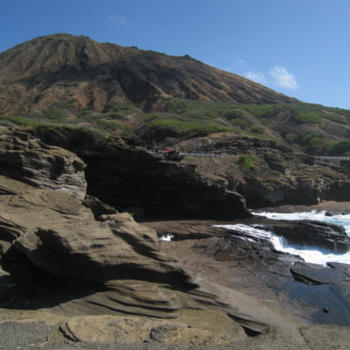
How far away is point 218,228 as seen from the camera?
25.0m

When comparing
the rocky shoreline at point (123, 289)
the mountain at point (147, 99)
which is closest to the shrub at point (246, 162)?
the mountain at point (147, 99)

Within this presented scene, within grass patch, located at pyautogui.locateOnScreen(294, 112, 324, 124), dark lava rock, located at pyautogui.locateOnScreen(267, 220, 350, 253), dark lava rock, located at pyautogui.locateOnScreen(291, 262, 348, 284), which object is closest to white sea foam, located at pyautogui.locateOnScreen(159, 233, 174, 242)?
dark lava rock, located at pyautogui.locateOnScreen(267, 220, 350, 253)

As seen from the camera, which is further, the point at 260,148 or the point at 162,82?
the point at 162,82

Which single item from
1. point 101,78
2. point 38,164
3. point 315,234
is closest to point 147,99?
point 101,78

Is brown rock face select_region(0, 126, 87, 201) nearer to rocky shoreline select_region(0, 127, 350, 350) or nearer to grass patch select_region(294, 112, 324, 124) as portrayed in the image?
rocky shoreline select_region(0, 127, 350, 350)

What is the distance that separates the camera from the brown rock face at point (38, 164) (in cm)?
1681

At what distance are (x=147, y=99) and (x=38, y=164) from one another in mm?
94315

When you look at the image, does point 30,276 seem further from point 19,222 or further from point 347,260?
point 347,260

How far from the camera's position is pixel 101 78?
115188 millimetres

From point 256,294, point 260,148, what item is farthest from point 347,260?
point 260,148

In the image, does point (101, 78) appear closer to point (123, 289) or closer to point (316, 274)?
point (316, 274)

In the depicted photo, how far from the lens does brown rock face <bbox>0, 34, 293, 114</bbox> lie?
10053 cm

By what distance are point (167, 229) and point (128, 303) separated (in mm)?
14797

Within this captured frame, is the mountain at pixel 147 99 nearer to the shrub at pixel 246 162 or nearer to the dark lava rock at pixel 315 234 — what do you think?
the shrub at pixel 246 162
